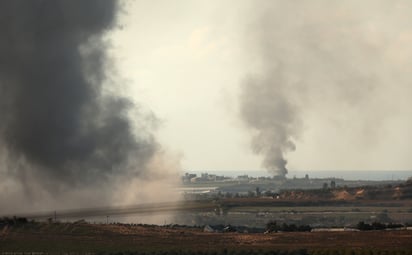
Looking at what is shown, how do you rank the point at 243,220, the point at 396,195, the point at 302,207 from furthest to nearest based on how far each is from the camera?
1. the point at 396,195
2. the point at 302,207
3. the point at 243,220

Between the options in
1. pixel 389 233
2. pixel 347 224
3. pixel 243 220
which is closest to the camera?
pixel 389 233

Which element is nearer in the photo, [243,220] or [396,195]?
[243,220]

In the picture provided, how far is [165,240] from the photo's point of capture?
57406 millimetres

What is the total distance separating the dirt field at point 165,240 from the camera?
5119cm

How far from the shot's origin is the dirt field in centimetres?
5119

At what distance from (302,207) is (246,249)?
5191 centimetres

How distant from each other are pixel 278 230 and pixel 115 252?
69.7 ft

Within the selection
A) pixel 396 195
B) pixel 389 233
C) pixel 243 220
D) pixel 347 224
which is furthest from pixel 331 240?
pixel 396 195

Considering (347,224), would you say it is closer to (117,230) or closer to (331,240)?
(331,240)

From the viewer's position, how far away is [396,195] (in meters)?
110

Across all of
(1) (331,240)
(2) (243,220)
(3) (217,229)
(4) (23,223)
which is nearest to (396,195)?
(2) (243,220)

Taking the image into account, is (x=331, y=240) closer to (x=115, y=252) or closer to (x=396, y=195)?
(x=115, y=252)

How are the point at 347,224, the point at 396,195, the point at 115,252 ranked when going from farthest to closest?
the point at 396,195
the point at 347,224
the point at 115,252

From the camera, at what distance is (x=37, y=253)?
4881 centimetres
